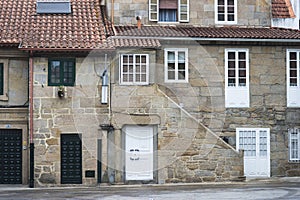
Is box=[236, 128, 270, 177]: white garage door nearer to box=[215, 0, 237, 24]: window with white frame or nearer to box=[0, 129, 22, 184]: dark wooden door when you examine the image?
box=[215, 0, 237, 24]: window with white frame

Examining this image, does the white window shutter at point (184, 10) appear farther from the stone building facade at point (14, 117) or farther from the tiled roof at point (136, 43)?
the stone building facade at point (14, 117)

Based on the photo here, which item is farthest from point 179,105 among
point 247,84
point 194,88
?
point 247,84

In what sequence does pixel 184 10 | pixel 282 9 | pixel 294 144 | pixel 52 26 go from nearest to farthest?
pixel 52 26
pixel 294 144
pixel 184 10
pixel 282 9

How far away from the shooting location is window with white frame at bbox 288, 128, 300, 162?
29.4 meters

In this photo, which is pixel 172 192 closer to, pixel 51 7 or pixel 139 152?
pixel 139 152

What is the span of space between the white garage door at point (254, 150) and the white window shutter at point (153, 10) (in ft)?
18.7

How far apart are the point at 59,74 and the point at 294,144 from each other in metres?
9.65

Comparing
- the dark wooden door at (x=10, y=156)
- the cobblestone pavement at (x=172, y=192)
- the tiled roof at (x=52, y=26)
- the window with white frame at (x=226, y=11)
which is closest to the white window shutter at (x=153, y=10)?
the tiled roof at (x=52, y=26)

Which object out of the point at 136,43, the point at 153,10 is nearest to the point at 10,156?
the point at 136,43

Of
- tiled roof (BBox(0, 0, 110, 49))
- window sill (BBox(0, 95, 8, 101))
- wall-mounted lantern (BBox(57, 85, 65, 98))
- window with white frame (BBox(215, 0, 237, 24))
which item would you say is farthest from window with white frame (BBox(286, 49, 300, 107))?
window sill (BBox(0, 95, 8, 101))

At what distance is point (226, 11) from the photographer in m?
Answer: 30.8

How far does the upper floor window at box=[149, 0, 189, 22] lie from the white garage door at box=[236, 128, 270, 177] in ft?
17.2

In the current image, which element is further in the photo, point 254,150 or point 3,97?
point 254,150

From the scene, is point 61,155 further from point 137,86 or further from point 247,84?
point 247,84
